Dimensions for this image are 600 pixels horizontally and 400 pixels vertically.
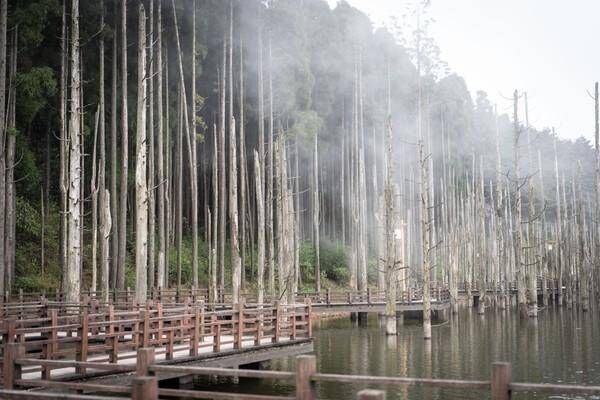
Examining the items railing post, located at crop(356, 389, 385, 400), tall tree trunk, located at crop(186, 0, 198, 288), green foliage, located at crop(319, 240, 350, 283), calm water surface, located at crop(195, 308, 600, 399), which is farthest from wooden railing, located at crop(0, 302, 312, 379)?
green foliage, located at crop(319, 240, 350, 283)

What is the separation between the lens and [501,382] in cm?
545

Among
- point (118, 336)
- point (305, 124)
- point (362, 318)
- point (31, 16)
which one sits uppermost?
point (31, 16)

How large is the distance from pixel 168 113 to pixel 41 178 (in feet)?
19.3

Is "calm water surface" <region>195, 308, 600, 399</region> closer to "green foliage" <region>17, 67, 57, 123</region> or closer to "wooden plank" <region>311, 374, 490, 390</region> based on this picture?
"wooden plank" <region>311, 374, 490, 390</region>

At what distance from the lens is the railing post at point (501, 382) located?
5.45 meters

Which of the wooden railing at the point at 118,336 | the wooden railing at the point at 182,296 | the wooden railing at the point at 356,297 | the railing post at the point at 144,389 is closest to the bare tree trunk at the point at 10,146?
the wooden railing at the point at 182,296

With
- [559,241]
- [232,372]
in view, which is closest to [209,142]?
[559,241]

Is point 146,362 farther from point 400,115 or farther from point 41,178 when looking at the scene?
point 400,115

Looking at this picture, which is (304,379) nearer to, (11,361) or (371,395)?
(371,395)

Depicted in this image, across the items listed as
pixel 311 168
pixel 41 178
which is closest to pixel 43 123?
pixel 41 178

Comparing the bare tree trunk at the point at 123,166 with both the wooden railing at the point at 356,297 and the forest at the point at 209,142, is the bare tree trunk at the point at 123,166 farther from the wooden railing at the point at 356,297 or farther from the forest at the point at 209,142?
the wooden railing at the point at 356,297

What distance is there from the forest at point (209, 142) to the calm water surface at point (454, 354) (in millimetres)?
2499

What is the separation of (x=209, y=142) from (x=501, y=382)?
26.8m

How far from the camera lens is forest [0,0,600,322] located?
19.5 meters
